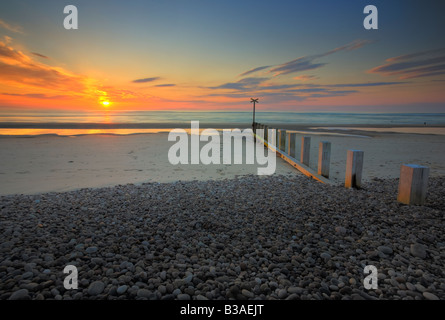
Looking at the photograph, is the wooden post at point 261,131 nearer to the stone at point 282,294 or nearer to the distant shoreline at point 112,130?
the distant shoreline at point 112,130

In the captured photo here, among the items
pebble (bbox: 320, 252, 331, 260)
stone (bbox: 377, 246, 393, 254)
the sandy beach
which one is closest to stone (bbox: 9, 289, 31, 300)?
pebble (bbox: 320, 252, 331, 260)

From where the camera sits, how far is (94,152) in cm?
1195

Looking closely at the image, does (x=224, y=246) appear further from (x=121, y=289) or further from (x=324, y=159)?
(x=324, y=159)

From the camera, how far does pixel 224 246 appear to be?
3244mm

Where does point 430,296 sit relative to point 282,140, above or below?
below

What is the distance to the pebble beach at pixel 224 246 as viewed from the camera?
8.00 feet

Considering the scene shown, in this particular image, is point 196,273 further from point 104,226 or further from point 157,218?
point 104,226

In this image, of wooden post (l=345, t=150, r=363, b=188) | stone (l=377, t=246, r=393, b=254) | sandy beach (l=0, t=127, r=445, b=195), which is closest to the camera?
stone (l=377, t=246, r=393, b=254)

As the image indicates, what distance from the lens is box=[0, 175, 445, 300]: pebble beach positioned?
244cm

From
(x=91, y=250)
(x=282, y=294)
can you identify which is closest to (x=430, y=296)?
(x=282, y=294)

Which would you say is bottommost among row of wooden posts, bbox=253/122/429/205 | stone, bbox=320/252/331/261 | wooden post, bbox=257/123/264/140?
stone, bbox=320/252/331/261

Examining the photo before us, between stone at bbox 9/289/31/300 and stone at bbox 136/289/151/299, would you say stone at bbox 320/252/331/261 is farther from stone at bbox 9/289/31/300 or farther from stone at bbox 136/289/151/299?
stone at bbox 9/289/31/300
